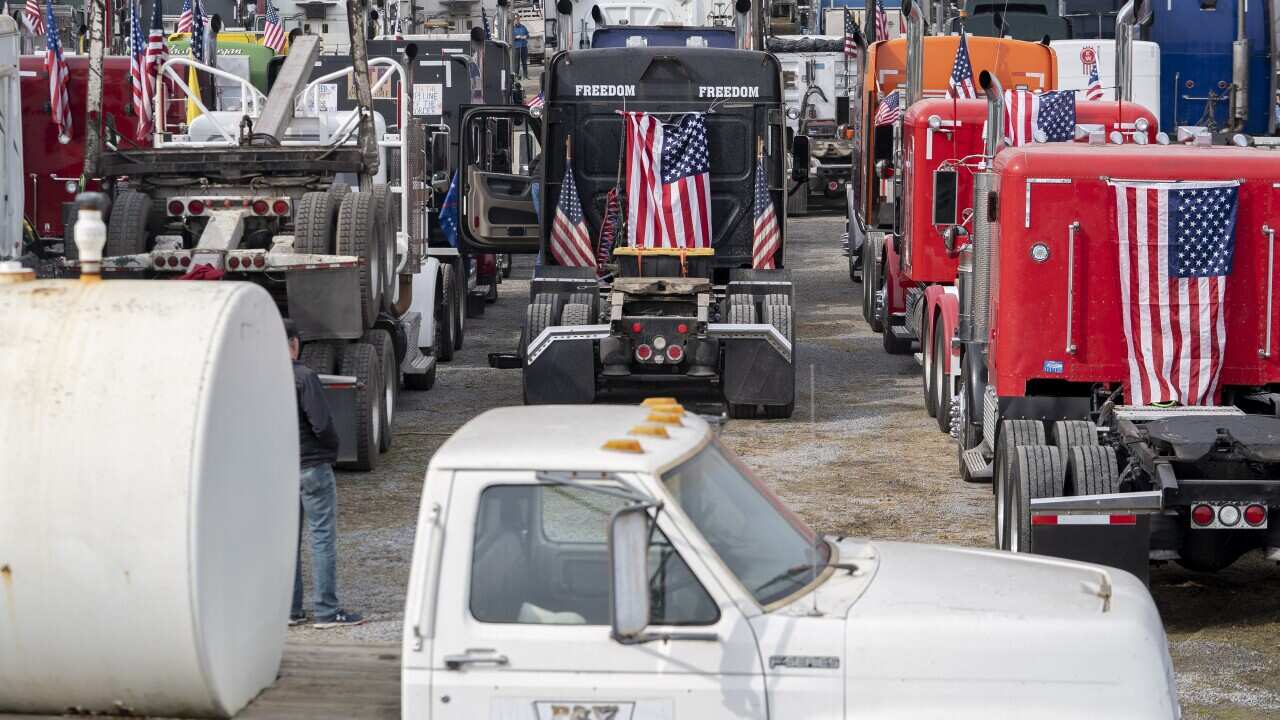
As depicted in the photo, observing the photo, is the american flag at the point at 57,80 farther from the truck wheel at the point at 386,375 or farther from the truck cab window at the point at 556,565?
the truck cab window at the point at 556,565

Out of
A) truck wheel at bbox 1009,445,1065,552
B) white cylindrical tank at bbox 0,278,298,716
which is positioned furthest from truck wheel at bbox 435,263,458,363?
white cylindrical tank at bbox 0,278,298,716

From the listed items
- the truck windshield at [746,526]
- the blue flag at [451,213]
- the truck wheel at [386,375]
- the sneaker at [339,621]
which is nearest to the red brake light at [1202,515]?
the truck windshield at [746,526]

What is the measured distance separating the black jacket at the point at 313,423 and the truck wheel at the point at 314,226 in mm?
4180

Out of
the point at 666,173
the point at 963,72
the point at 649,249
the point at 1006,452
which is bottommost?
the point at 1006,452

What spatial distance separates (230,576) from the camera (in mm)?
4984

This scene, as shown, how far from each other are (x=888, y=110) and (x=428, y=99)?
6574mm

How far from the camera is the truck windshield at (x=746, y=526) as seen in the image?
198 inches

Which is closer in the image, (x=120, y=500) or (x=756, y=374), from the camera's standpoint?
(x=120, y=500)

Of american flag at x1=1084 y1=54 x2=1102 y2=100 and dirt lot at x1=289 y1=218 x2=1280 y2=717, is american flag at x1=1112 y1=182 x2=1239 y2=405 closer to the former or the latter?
dirt lot at x1=289 y1=218 x2=1280 y2=717

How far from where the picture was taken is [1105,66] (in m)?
22.1

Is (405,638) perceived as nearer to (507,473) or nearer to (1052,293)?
(507,473)

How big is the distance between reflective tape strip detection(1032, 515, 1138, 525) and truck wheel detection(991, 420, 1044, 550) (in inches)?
35.8

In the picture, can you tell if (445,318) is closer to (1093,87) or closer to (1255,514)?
(1093,87)

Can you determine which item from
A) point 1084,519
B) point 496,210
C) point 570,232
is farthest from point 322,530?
point 496,210
